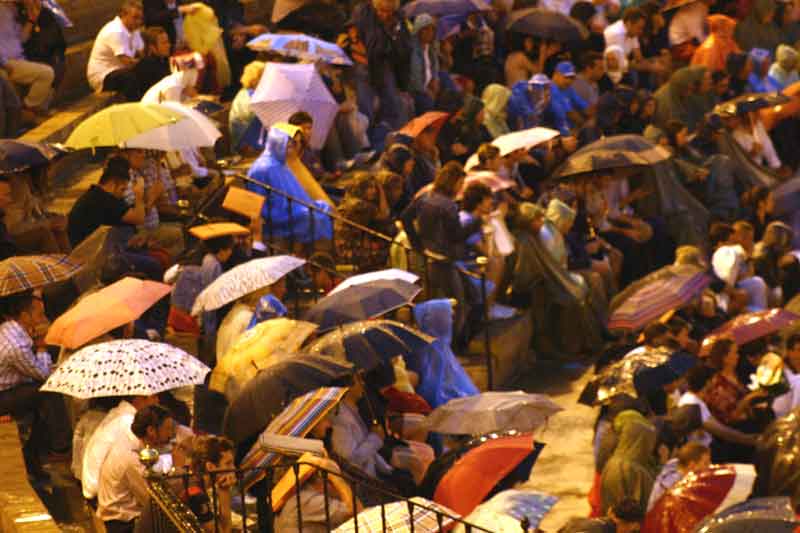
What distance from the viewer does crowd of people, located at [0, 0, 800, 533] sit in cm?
1312

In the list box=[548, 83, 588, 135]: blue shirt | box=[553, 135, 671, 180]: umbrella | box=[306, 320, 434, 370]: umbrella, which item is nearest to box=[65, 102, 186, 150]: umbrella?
box=[306, 320, 434, 370]: umbrella

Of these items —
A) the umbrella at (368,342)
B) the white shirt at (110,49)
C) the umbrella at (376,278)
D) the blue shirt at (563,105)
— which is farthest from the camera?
the blue shirt at (563,105)

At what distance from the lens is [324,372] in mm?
12367

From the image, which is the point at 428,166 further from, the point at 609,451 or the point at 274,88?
the point at 609,451

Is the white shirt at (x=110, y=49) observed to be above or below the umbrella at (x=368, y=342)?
above

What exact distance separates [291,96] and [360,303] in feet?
14.5

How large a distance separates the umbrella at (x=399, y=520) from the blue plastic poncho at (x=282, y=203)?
5.81 m

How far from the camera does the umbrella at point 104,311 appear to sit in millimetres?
12617

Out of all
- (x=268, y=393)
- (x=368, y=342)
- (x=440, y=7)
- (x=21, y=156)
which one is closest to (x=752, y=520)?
(x=368, y=342)

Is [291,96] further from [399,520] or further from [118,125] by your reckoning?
[399,520]

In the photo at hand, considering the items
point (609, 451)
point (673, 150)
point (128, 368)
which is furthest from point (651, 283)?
point (128, 368)

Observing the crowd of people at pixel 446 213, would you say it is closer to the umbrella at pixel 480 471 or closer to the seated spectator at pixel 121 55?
the seated spectator at pixel 121 55

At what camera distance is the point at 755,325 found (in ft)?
52.0

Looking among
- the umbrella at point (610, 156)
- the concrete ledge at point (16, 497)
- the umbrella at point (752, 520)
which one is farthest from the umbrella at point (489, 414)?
the umbrella at point (610, 156)
